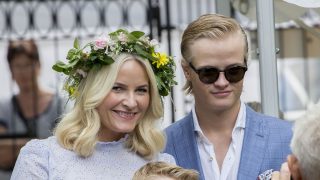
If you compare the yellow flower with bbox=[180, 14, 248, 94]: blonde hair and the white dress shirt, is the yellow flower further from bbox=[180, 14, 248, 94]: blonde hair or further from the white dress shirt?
the white dress shirt

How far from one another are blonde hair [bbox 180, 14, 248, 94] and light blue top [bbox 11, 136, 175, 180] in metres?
0.52

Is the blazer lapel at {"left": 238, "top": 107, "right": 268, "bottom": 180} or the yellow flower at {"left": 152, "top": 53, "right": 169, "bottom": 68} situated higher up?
the yellow flower at {"left": 152, "top": 53, "right": 169, "bottom": 68}

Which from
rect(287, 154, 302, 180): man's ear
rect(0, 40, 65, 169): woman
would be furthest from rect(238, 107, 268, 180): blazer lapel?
rect(0, 40, 65, 169): woman

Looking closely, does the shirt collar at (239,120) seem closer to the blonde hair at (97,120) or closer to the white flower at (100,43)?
the blonde hair at (97,120)

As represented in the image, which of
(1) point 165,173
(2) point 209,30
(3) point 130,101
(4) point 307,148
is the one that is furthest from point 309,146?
(2) point 209,30

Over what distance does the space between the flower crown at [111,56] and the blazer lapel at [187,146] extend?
0.24 metres

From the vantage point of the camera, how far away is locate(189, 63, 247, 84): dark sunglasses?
356 centimetres

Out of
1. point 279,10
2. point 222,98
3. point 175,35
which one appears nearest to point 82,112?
point 222,98

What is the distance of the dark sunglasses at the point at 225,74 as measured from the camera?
→ 356 cm

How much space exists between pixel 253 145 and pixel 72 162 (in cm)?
77

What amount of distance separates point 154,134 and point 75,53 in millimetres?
467

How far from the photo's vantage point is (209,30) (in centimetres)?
365

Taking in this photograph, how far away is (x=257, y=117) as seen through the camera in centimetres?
374

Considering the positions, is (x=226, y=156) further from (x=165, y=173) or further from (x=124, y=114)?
(x=165, y=173)
